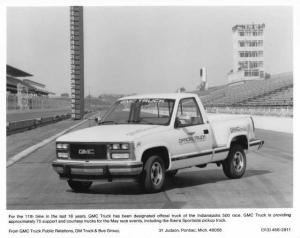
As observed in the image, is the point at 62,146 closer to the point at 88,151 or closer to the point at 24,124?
the point at 88,151

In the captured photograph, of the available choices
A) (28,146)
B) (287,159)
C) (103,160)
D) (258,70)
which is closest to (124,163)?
(103,160)

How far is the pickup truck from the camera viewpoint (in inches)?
385

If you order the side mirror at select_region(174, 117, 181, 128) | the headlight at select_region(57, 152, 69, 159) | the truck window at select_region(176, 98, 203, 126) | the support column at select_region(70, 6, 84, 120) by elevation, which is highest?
the support column at select_region(70, 6, 84, 120)

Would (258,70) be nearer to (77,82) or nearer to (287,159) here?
(77,82)

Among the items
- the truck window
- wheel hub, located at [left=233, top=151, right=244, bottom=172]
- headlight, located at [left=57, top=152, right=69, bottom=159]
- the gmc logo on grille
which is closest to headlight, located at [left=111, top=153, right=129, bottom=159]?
the gmc logo on grille

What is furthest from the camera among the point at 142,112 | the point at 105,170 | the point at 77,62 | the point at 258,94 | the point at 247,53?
the point at 247,53

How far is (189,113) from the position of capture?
11.1 metres

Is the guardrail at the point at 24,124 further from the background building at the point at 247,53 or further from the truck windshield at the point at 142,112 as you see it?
the background building at the point at 247,53

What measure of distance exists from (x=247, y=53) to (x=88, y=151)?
11052 centimetres

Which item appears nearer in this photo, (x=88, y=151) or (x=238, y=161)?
(x=88, y=151)

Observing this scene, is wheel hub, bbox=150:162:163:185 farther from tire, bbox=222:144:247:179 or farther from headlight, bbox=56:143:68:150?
tire, bbox=222:144:247:179

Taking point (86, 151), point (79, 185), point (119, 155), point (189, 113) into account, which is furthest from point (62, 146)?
point (189, 113)

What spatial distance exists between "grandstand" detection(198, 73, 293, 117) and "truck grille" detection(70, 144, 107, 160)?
2744cm

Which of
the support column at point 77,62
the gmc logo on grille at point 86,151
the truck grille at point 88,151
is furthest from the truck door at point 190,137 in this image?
the support column at point 77,62
